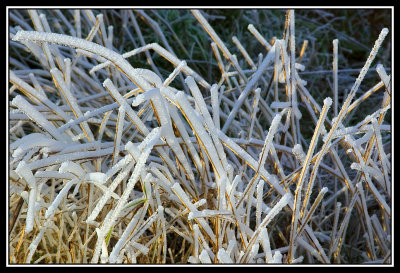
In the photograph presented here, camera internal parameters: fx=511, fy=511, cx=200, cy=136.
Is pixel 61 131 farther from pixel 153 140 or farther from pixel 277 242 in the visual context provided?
pixel 277 242

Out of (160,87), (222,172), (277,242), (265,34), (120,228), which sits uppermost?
(265,34)

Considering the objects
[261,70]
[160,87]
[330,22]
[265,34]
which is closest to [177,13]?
[265,34]

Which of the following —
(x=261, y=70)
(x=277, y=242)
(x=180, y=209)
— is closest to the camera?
(x=180, y=209)

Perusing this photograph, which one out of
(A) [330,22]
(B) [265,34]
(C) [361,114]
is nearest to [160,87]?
(C) [361,114]

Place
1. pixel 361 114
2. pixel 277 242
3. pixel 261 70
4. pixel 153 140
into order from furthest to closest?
pixel 361 114 → pixel 277 242 → pixel 261 70 → pixel 153 140

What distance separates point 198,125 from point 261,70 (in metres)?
0.32

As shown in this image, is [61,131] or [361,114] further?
[361,114]

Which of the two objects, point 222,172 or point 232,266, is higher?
Result: point 222,172

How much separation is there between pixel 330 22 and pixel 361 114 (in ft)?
1.53

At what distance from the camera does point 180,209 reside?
2.63 feet

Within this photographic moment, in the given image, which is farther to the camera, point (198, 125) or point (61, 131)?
point (61, 131)

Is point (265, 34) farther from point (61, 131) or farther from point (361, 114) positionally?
point (61, 131)

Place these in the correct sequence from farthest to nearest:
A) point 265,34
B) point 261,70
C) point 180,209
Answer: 1. point 265,34
2. point 261,70
3. point 180,209

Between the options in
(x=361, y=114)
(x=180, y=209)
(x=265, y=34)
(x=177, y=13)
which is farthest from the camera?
(x=265, y=34)
